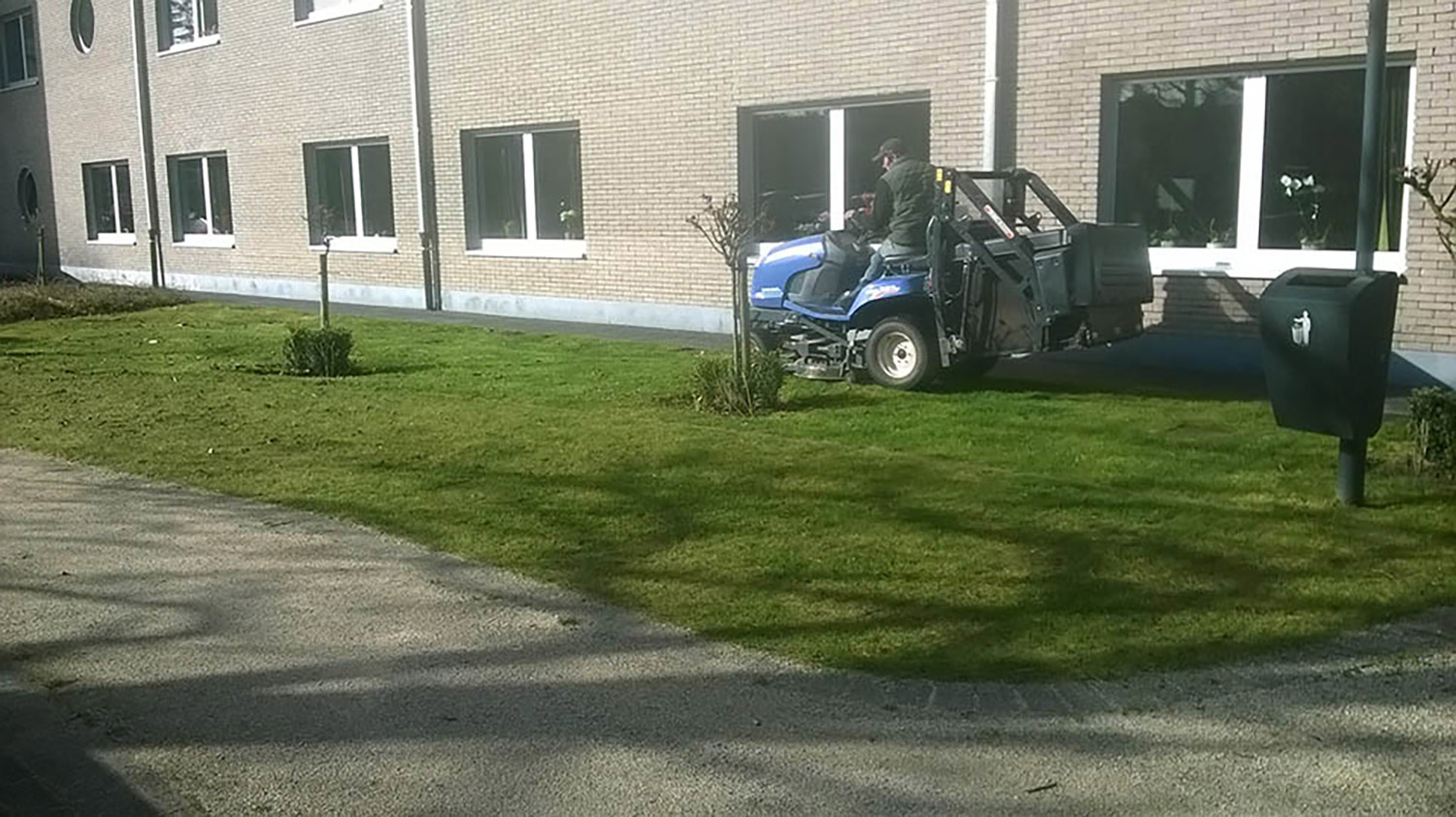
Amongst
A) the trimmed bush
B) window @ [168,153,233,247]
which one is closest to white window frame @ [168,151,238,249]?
window @ [168,153,233,247]

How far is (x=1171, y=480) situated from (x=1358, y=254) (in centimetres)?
159

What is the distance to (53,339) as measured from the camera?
1819cm

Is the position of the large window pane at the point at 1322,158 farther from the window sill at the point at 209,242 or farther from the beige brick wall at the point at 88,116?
the beige brick wall at the point at 88,116

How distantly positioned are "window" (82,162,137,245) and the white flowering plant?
77.5 feet

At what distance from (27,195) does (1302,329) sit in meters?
32.9

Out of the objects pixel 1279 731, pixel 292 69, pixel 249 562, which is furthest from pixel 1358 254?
pixel 292 69

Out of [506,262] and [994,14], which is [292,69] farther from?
[994,14]

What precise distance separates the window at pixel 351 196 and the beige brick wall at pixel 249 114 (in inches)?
8.9

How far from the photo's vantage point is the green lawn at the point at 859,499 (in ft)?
18.9

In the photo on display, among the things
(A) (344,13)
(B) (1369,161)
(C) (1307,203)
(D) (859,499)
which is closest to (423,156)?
(A) (344,13)

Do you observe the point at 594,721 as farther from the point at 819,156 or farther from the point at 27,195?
the point at 27,195

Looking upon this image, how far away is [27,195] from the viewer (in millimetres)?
33469

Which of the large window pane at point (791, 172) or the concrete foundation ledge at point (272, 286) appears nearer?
the large window pane at point (791, 172)

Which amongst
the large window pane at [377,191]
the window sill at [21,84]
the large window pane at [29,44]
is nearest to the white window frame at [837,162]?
the large window pane at [377,191]
